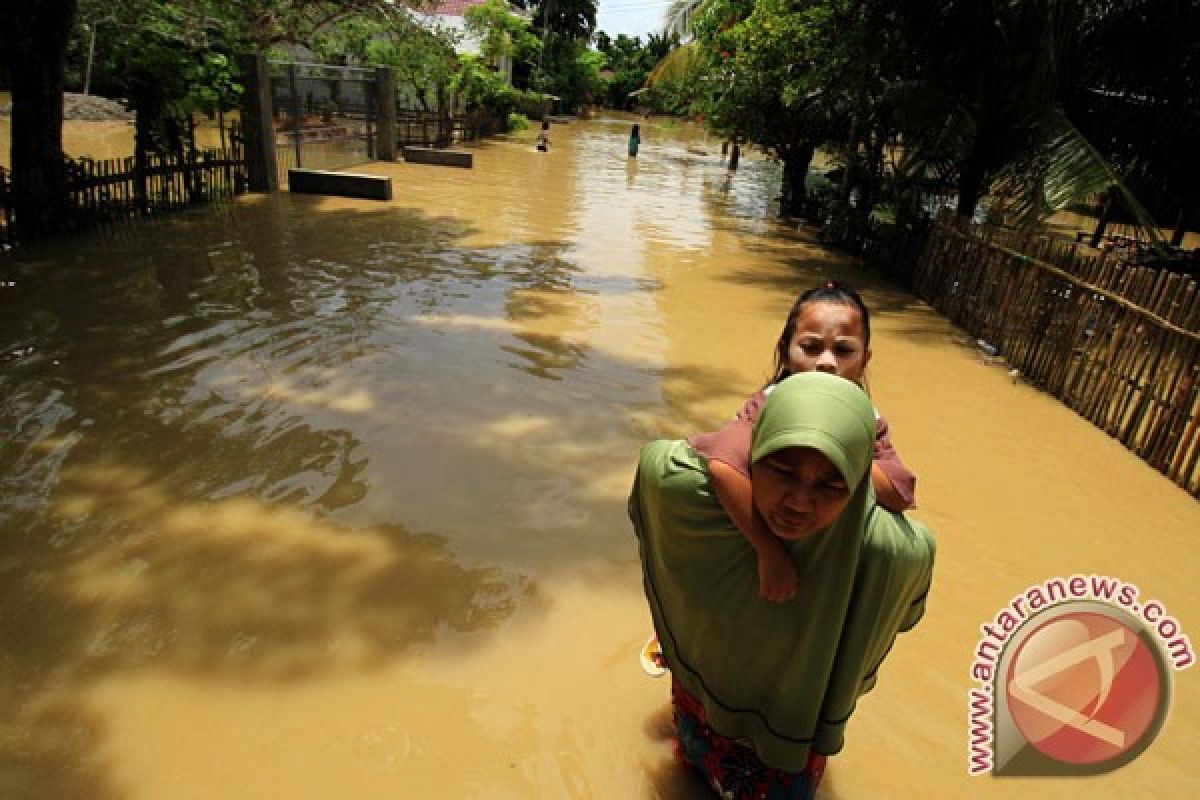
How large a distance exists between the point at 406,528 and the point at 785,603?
2.71 metres

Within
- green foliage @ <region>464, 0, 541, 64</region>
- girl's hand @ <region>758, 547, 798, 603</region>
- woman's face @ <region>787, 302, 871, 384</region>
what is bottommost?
girl's hand @ <region>758, 547, 798, 603</region>

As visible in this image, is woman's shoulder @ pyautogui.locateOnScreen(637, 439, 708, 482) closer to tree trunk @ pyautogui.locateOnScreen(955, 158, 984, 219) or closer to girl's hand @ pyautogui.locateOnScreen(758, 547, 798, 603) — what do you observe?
girl's hand @ pyautogui.locateOnScreen(758, 547, 798, 603)

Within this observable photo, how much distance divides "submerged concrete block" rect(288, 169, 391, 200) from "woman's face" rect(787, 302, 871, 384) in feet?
42.9

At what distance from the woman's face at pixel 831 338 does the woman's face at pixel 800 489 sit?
30.0 inches

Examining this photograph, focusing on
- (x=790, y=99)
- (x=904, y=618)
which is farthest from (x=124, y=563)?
(x=790, y=99)

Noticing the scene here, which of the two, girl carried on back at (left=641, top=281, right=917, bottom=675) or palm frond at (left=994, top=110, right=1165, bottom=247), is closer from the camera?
girl carried on back at (left=641, top=281, right=917, bottom=675)

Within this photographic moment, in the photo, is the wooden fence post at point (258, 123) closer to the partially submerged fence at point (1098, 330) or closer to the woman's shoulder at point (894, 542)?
the partially submerged fence at point (1098, 330)

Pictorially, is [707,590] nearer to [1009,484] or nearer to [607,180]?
[1009,484]

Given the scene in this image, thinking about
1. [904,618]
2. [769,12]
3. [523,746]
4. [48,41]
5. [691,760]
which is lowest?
[523,746]

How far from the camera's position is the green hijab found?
1579mm

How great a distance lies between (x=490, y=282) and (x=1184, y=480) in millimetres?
6842

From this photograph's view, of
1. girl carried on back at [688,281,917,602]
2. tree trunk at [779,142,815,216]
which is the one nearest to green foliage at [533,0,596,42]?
tree trunk at [779,142,815,216]

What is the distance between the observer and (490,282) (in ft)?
29.4

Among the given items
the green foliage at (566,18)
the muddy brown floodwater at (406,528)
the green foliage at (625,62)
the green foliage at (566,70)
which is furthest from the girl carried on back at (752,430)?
the green foliage at (625,62)
